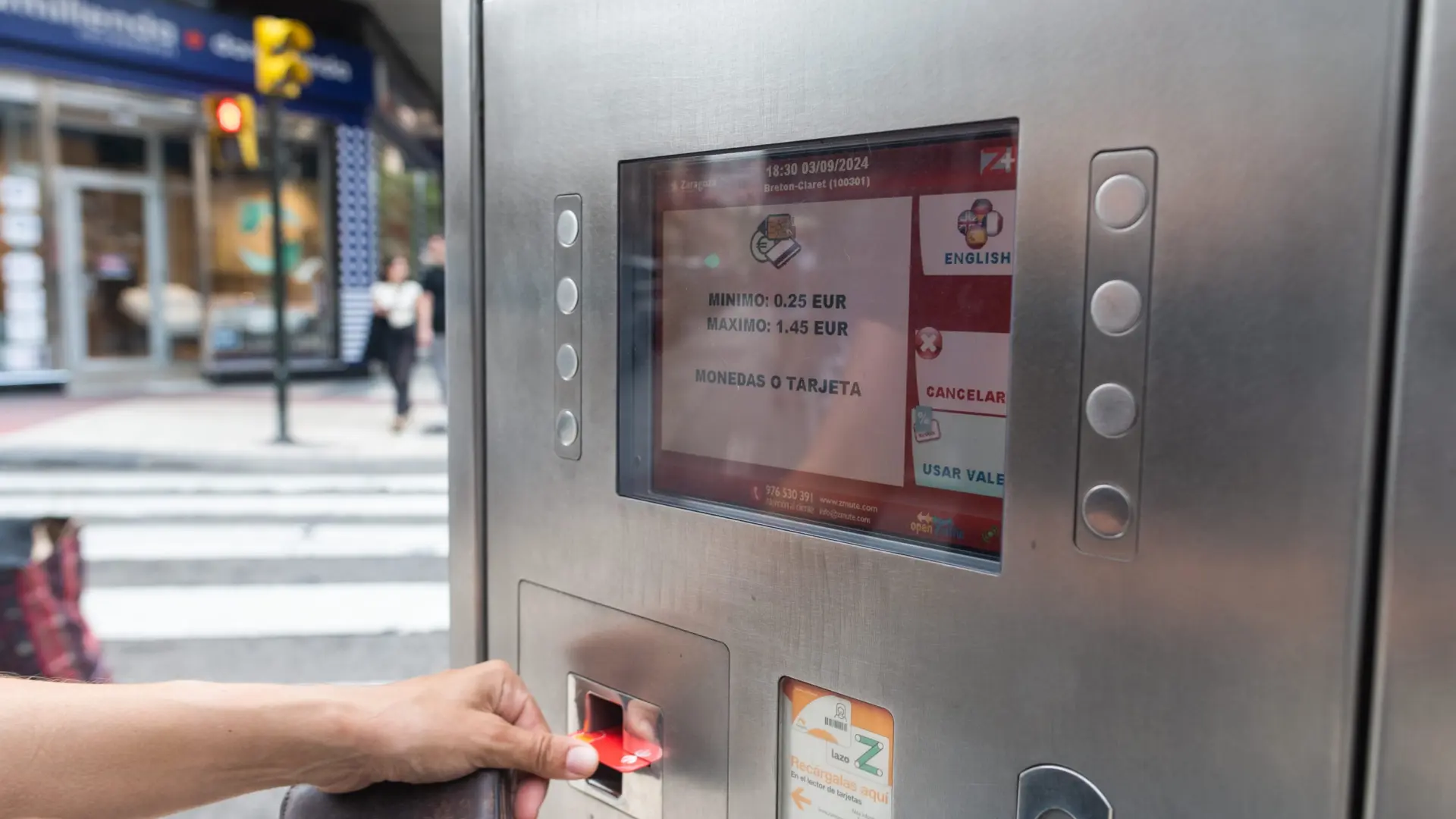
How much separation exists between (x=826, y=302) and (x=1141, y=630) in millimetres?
410

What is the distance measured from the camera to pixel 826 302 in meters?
1.01

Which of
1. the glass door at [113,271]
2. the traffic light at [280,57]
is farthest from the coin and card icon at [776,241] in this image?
the glass door at [113,271]

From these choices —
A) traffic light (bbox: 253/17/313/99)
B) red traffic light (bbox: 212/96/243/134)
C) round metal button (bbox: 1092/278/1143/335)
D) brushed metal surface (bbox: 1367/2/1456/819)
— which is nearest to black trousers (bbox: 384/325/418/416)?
red traffic light (bbox: 212/96/243/134)

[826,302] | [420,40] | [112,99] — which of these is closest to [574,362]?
[826,302]

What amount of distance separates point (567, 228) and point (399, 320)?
28.6ft

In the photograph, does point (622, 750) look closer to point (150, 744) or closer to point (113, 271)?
point (150, 744)

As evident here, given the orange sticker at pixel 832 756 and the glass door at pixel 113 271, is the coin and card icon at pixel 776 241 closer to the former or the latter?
the orange sticker at pixel 832 756

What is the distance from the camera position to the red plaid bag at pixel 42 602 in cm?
302

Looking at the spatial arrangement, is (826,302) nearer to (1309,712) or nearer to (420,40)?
(1309,712)

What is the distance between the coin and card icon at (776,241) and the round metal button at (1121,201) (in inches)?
12.4

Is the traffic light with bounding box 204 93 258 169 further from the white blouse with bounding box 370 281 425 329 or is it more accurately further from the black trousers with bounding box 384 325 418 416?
Result: the black trousers with bounding box 384 325 418 416

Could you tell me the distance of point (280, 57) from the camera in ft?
27.7

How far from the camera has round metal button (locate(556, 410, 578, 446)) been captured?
4.07 feet

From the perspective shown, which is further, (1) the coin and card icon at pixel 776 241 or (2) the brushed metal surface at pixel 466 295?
(2) the brushed metal surface at pixel 466 295
